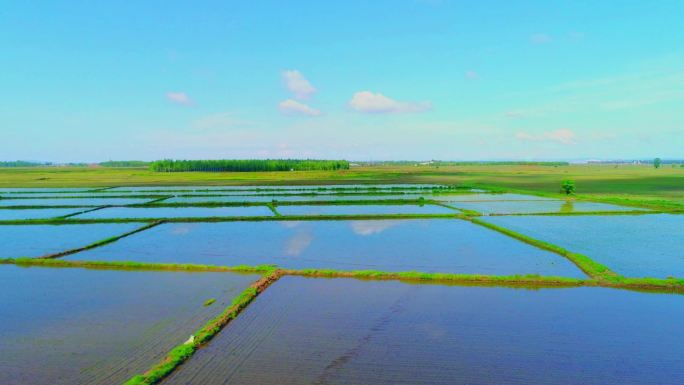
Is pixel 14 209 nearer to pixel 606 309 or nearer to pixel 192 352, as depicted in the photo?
pixel 192 352

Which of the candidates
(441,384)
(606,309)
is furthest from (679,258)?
(441,384)

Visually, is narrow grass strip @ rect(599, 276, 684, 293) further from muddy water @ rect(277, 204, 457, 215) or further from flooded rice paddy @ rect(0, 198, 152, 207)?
flooded rice paddy @ rect(0, 198, 152, 207)

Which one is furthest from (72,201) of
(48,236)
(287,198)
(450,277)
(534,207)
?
(534,207)

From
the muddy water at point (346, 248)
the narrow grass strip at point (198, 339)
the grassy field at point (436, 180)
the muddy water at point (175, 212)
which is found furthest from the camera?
the grassy field at point (436, 180)

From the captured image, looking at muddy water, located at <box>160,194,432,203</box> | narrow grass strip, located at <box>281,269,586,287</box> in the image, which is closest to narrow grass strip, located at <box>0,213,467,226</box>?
muddy water, located at <box>160,194,432,203</box>

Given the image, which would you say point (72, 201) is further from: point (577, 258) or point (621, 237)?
point (621, 237)

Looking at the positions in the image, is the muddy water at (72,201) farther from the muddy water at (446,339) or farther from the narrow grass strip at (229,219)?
the muddy water at (446,339)

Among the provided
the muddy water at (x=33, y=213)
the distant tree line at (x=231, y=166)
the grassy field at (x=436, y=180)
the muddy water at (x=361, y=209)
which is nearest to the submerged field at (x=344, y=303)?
the muddy water at (x=33, y=213)
